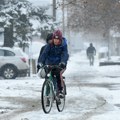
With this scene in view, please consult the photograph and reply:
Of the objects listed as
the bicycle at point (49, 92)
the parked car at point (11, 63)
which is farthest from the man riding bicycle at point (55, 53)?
the parked car at point (11, 63)

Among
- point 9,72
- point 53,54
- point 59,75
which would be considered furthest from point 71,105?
point 9,72

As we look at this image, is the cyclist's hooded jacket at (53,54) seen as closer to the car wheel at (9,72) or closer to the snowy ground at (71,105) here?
the snowy ground at (71,105)

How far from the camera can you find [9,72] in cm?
2422

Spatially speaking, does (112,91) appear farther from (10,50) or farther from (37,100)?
(10,50)

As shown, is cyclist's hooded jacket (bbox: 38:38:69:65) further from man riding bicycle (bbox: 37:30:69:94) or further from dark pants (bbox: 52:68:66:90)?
dark pants (bbox: 52:68:66:90)

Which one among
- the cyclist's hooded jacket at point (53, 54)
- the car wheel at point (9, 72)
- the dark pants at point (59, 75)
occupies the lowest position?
the car wheel at point (9, 72)

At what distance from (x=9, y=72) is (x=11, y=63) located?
1.35ft

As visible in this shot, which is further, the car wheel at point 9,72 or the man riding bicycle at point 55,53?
the car wheel at point 9,72

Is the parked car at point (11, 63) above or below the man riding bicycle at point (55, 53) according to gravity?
below

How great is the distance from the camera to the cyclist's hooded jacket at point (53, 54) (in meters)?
11.5

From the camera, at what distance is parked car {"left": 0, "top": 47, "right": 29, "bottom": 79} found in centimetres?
2419

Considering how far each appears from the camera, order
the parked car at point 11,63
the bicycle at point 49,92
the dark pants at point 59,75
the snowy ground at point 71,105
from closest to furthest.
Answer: the snowy ground at point 71,105 < the bicycle at point 49,92 < the dark pants at point 59,75 < the parked car at point 11,63

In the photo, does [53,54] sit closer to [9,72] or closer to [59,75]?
[59,75]

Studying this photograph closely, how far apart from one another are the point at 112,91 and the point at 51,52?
561 centimetres
